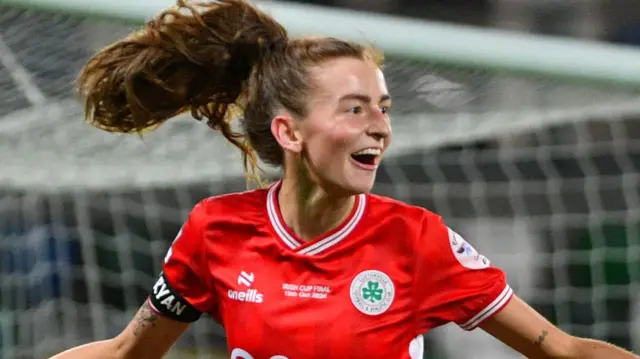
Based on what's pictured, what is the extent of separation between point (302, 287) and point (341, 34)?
28.0 inches

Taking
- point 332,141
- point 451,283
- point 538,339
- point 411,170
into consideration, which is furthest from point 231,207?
point 411,170

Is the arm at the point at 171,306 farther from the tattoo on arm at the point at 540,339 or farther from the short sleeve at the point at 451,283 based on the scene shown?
the tattoo on arm at the point at 540,339

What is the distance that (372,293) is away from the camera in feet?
6.16

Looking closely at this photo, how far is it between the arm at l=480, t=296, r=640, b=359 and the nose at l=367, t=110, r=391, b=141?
0.37 meters

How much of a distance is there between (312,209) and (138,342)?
1.42 feet

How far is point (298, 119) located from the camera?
194cm

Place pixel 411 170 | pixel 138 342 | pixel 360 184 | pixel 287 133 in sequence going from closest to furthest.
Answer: pixel 360 184, pixel 287 133, pixel 138 342, pixel 411 170

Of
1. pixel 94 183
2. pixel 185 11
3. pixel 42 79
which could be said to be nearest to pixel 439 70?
pixel 185 11

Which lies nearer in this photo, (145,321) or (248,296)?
(248,296)

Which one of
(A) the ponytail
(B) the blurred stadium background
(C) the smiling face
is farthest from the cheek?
(B) the blurred stadium background

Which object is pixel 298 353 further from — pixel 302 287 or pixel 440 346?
pixel 440 346

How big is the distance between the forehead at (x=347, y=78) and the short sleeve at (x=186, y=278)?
0.34 metres

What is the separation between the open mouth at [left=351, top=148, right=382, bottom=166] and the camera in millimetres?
1870

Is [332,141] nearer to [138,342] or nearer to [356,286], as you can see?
[356,286]
